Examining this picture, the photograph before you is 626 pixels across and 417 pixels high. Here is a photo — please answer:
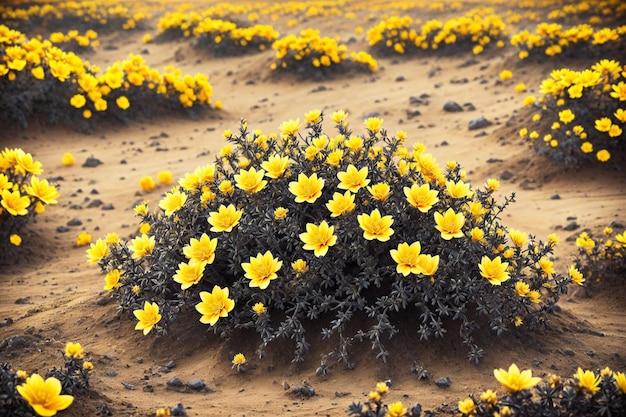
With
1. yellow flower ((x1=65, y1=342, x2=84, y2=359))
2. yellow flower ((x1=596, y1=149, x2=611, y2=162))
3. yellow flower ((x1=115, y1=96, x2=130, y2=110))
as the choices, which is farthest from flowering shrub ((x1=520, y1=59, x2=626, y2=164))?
yellow flower ((x1=115, y1=96, x2=130, y2=110))

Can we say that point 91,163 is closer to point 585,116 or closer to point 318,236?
point 318,236

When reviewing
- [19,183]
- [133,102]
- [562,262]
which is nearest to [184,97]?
[133,102]

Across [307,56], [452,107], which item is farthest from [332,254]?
[307,56]

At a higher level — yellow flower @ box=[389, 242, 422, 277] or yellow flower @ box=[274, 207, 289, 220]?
yellow flower @ box=[274, 207, 289, 220]

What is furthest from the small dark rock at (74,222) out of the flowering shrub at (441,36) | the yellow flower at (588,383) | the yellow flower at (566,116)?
the flowering shrub at (441,36)

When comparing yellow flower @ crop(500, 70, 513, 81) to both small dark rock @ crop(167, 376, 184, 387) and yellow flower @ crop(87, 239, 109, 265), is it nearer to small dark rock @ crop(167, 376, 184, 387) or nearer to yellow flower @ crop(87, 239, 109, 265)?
yellow flower @ crop(87, 239, 109, 265)

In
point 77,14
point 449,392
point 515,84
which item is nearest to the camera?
point 449,392

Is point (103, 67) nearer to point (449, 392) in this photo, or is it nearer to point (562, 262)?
point (562, 262)
